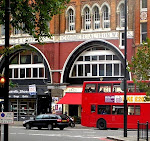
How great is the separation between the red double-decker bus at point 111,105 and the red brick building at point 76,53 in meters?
7.87

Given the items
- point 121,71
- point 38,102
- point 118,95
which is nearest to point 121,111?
point 118,95

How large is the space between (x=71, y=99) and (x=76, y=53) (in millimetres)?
4952

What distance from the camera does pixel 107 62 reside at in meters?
47.9

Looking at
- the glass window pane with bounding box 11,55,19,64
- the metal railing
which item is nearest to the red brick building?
the glass window pane with bounding box 11,55,19,64

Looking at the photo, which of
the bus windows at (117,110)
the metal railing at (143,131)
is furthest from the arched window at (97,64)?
the metal railing at (143,131)

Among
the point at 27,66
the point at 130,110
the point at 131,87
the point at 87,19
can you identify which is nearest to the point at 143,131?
the point at 131,87

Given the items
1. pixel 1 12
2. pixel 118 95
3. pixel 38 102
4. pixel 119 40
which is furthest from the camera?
pixel 38 102

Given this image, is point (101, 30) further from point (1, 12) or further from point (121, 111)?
point (1, 12)

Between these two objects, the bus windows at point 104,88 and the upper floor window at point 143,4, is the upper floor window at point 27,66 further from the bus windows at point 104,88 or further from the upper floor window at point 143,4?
the bus windows at point 104,88

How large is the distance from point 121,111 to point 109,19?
12459 mm

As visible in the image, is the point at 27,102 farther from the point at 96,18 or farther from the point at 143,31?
the point at 143,31

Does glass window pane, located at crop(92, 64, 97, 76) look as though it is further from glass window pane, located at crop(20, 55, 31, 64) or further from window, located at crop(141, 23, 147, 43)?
glass window pane, located at crop(20, 55, 31, 64)

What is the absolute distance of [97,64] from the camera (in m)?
48.6

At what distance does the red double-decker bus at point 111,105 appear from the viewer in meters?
37.0
